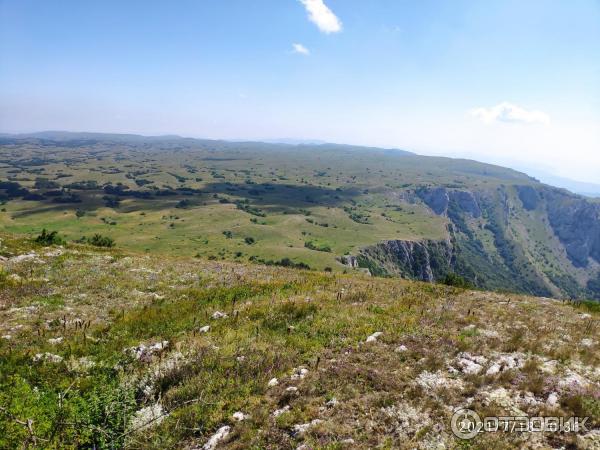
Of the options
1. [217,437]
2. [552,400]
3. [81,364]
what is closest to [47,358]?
[81,364]

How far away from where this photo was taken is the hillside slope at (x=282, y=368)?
8.73 meters

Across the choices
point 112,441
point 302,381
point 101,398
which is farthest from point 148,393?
point 302,381

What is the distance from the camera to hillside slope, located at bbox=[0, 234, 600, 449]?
8734mm

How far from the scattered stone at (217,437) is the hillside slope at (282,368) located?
0.03 meters

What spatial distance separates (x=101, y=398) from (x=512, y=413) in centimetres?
1142

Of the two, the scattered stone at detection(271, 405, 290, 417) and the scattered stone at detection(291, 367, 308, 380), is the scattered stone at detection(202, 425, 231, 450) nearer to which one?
the scattered stone at detection(271, 405, 290, 417)

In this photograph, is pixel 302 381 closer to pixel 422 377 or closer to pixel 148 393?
pixel 422 377

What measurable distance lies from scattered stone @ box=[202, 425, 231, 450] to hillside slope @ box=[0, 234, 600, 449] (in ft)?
0.11

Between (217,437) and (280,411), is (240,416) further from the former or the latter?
(280,411)

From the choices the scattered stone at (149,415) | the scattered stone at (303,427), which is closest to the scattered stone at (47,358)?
the scattered stone at (149,415)

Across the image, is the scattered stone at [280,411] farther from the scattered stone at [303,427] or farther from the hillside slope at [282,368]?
the scattered stone at [303,427]

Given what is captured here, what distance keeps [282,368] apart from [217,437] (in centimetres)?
337

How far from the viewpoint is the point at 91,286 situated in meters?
23.1

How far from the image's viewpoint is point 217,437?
8938mm
